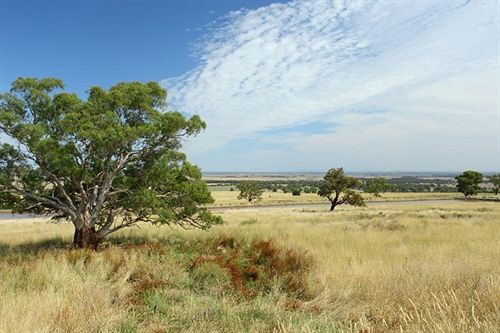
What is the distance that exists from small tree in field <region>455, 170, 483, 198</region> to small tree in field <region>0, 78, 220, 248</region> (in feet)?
273

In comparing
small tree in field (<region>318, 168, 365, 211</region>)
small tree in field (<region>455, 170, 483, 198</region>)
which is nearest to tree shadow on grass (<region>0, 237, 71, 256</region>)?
small tree in field (<region>318, 168, 365, 211</region>)

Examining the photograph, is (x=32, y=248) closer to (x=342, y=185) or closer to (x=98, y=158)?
(x=98, y=158)

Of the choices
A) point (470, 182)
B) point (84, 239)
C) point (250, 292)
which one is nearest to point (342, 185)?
point (84, 239)

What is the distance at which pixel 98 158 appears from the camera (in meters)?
13.1

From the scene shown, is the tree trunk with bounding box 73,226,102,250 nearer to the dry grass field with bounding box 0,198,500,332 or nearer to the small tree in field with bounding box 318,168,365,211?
the dry grass field with bounding box 0,198,500,332

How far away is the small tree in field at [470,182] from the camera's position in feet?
269

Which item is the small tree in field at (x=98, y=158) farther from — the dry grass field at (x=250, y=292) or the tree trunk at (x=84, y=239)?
the dry grass field at (x=250, y=292)

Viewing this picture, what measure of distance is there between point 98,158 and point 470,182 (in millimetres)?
87224

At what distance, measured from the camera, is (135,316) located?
614 centimetres

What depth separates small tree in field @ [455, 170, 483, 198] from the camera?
82.1m

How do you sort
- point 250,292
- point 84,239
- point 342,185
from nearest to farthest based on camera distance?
point 250,292, point 84,239, point 342,185

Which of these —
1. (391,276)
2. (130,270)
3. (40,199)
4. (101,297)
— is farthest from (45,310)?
(40,199)

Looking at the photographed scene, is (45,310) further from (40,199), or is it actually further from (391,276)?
(40,199)

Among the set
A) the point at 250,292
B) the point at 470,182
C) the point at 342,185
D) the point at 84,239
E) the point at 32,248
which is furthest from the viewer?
the point at 470,182
